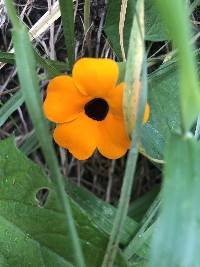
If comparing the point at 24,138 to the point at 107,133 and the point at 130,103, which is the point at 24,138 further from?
the point at 130,103

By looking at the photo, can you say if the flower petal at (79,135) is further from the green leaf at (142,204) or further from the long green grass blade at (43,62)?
the green leaf at (142,204)

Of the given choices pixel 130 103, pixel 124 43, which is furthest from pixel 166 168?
pixel 124 43

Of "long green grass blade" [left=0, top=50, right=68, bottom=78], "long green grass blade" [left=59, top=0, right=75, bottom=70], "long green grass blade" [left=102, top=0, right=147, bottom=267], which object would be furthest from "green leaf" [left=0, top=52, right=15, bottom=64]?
"long green grass blade" [left=102, top=0, right=147, bottom=267]

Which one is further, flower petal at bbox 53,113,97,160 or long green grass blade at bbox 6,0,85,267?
→ flower petal at bbox 53,113,97,160

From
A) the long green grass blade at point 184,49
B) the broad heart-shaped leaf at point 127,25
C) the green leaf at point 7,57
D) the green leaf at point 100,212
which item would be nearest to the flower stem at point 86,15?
the broad heart-shaped leaf at point 127,25

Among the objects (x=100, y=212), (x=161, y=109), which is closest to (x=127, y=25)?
(x=161, y=109)

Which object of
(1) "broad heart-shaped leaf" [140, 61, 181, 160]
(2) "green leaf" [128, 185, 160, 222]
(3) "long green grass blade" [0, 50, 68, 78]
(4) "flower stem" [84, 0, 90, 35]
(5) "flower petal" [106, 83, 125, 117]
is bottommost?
(2) "green leaf" [128, 185, 160, 222]

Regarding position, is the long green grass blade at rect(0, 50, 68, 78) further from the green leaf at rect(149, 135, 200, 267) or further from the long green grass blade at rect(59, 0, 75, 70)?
the green leaf at rect(149, 135, 200, 267)
